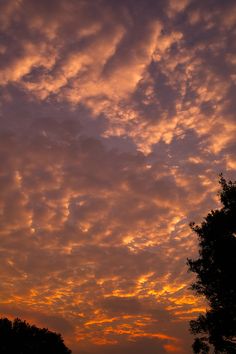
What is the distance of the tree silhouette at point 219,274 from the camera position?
79.6 ft

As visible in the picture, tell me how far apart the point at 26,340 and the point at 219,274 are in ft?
145

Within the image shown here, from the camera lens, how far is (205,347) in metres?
26.0

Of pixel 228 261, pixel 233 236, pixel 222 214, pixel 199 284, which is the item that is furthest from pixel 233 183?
pixel 199 284

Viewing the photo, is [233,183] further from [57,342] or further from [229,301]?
[57,342]

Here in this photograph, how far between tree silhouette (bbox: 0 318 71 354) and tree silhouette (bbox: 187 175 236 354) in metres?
38.6

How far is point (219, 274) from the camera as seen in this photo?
25016 millimetres

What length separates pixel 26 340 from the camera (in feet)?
186

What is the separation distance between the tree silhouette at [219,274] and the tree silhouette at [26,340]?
3862cm

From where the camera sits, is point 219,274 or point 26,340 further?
point 26,340

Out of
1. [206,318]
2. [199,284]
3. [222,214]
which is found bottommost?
[206,318]

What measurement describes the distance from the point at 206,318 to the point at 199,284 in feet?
8.57

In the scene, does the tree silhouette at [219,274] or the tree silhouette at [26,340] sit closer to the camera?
the tree silhouette at [219,274]

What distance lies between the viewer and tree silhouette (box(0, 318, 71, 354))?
5438cm

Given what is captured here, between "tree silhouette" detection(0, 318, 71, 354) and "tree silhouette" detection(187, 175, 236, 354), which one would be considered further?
"tree silhouette" detection(0, 318, 71, 354)
